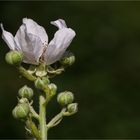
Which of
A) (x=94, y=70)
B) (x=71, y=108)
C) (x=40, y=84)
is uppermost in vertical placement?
(x=40, y=84)

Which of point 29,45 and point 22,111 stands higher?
point 29,45

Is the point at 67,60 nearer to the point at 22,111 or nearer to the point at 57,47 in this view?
the point at 57,47

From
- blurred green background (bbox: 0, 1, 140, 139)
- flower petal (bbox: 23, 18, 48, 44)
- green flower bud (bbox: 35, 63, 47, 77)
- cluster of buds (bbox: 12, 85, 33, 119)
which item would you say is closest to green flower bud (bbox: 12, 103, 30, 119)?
cluster of buds (bbox: 12, 85, 33, 119)

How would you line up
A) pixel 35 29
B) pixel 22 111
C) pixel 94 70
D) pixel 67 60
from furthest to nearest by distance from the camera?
pixel 94 70 → pixel 35 29 → pixel 67 60 → pixel 22 111

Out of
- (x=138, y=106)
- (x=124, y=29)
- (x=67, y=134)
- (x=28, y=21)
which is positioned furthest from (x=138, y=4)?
(x=28, y=21)

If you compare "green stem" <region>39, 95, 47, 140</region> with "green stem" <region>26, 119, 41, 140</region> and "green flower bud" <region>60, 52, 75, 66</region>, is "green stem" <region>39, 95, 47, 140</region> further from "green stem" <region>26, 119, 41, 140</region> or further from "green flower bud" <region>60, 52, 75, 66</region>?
"green flower bud" <region>60, 52, 75, 66</region>

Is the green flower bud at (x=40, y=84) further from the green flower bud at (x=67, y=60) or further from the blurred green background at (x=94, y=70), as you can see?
the blurred green background at (x=94, y=70)

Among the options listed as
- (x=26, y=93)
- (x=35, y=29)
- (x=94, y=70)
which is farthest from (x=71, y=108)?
(x=94, y=70)
